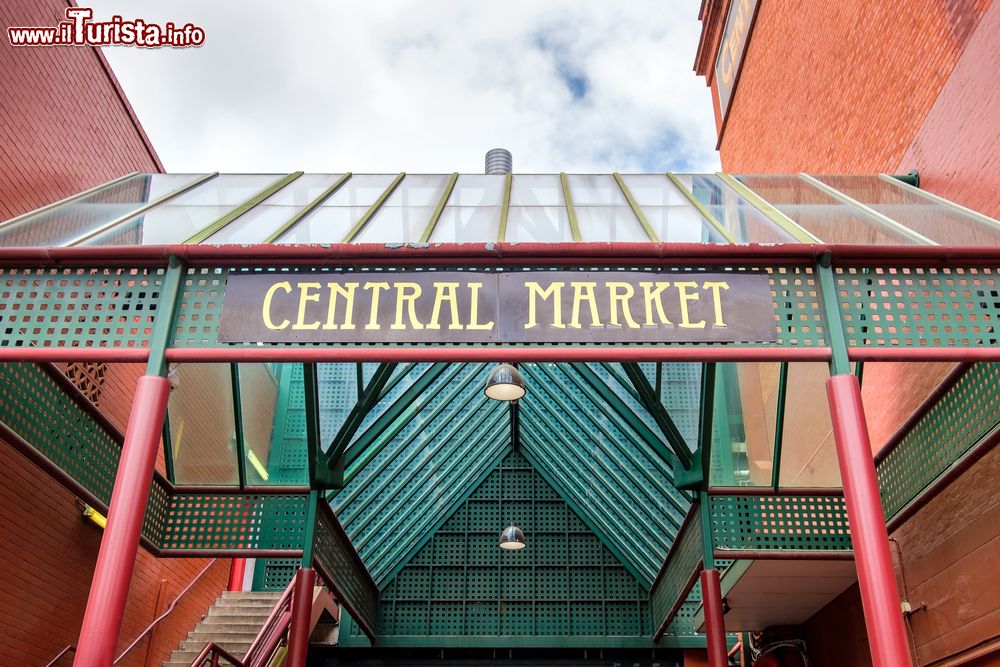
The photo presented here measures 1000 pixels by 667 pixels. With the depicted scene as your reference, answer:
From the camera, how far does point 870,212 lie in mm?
7387

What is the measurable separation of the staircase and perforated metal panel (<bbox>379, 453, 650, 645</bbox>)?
2560 mm

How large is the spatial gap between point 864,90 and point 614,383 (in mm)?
5934

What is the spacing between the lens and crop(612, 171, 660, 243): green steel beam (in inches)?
→ 269

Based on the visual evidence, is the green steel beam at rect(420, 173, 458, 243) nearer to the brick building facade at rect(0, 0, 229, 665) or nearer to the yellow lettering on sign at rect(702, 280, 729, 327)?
the yellow lettering on sign at rect(702, 280, 729, 327)

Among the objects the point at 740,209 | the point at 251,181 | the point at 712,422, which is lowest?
the point at 712,422

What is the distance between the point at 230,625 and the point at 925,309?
12126mm

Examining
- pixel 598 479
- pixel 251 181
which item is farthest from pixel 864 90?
pixel 598 479

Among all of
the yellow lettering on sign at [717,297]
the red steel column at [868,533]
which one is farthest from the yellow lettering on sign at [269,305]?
the red steel column at [868,533]

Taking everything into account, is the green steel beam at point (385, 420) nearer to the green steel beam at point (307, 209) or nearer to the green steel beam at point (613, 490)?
the green steel beam at point (307, 209)

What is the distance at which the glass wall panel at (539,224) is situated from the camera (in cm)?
686

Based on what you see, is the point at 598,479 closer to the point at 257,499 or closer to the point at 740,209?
the point at 257,499

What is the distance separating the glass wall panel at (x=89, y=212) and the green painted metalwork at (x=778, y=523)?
7104 millimetres

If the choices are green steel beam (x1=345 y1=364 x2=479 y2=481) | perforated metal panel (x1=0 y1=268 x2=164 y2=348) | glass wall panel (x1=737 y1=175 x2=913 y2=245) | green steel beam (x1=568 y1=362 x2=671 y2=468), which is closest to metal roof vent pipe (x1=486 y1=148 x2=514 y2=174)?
green steel beam (x1=345 y1=364 x2=479 y2=481)

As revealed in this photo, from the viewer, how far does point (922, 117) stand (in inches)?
333
